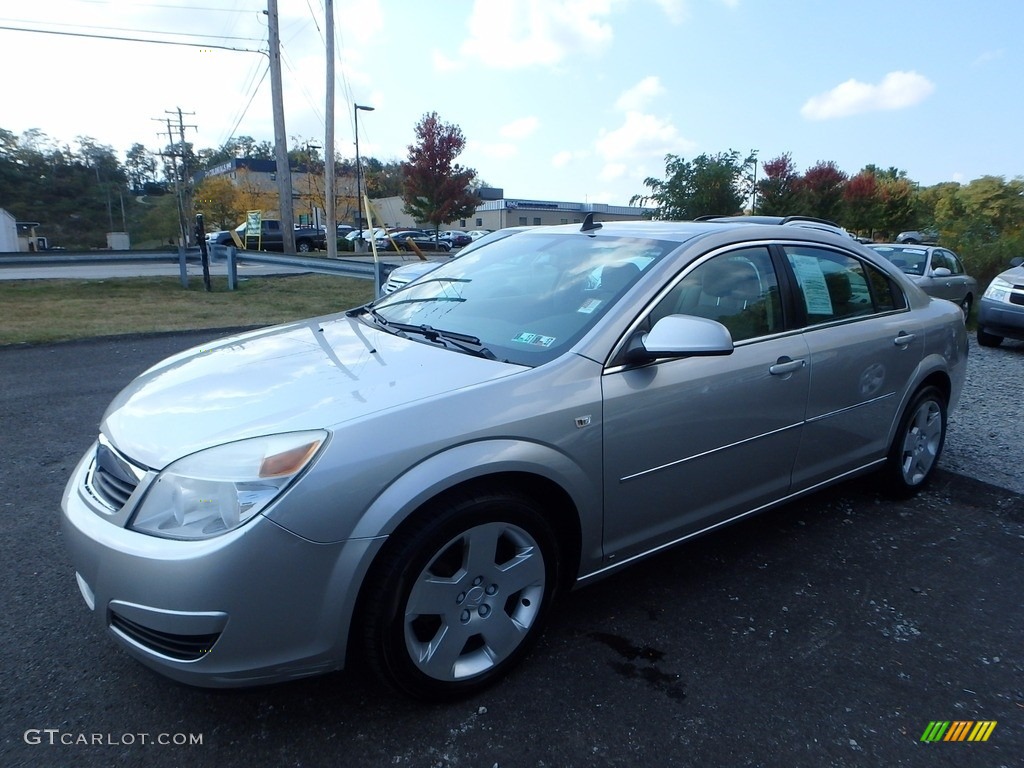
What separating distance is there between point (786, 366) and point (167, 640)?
268 cm

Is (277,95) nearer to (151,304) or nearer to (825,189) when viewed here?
(151,304)

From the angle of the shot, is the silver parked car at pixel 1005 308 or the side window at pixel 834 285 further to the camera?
the silver parked car at pixel 1005 308

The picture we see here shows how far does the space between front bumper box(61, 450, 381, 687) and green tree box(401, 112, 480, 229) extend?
40208 mm

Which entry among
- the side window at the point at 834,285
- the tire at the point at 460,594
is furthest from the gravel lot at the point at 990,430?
the tire at the point at 460,594

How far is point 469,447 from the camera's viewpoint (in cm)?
225

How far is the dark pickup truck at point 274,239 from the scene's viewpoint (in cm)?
3603

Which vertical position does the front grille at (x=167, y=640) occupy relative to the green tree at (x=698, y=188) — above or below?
below

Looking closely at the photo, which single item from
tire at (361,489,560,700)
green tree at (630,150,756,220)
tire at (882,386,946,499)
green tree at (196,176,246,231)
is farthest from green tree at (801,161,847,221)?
green tree at (196,176,246,231)

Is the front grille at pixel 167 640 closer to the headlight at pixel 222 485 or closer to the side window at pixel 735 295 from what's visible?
the headlight at pixel 222 485

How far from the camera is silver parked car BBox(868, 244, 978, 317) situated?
11352 millimetres

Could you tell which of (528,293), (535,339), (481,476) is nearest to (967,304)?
(528,293)

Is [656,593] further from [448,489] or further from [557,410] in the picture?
[448,489]

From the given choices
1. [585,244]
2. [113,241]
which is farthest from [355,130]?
[585,244]

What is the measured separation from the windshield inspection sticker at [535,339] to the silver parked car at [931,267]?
1025 cm
